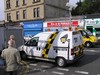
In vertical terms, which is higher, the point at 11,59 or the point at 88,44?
the point at 11,59

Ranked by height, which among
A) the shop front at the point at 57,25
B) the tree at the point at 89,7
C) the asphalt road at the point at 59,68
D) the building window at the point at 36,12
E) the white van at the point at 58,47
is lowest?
the asphalt road at the point at 59,68

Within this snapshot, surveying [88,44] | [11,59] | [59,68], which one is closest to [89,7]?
[88,44]

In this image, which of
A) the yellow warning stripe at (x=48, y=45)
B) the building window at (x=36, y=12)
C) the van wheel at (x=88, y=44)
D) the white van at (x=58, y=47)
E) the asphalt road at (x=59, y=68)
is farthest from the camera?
the building window at (x=36, y=12)

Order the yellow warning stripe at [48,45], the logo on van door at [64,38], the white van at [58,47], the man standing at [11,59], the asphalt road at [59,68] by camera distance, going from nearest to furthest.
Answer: the man standing at [11,59]
the asphalt road at [59,68]
the white van at [58,47]
the logo on van door at [64,38]
the yellow warning stripe at [48,45]

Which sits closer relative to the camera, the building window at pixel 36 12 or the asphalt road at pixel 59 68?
A: the asphalt road at pixel 59 68

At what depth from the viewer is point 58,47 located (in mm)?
14383

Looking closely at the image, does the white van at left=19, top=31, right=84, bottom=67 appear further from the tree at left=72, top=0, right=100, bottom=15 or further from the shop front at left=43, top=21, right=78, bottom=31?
the tree at left=72, top=0, right=100, bottom=15

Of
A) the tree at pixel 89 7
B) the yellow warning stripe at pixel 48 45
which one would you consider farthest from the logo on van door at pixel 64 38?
the tree at pixel 89 7

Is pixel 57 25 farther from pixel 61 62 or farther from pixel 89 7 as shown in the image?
pixel 61 62

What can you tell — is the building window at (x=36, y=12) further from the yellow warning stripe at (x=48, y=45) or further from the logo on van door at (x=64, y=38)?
the logo on van door at (x=64, y=38)

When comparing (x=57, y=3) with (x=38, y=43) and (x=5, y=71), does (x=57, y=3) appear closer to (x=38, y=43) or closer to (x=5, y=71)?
(x=38, y=43)

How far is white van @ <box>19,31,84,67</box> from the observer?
13.9m

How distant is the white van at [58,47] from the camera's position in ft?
45.7

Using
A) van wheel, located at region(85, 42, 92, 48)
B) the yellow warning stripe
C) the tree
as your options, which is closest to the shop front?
the tree
